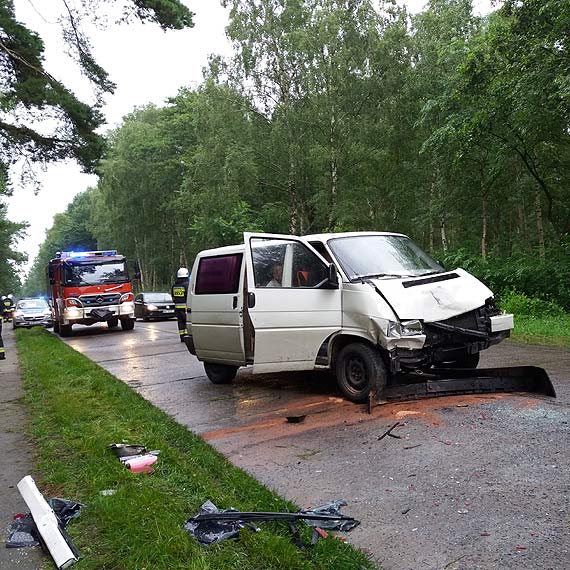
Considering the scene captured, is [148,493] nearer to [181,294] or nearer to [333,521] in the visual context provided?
[333,521]

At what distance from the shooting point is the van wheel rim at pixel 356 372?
646 centimetres

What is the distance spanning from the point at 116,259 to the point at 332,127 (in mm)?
12648

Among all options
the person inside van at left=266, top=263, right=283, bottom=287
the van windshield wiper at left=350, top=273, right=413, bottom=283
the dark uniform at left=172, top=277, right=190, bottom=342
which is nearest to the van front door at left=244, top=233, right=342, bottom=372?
the person inside van at left=266, top=263, right=283, bottom=287

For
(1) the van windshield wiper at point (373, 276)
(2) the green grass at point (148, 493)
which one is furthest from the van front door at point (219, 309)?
(1) the van windshield wiper at point (373, 276)

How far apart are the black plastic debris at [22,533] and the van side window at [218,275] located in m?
4.27

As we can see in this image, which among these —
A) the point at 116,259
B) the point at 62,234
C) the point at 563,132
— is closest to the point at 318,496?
the point at 563,132

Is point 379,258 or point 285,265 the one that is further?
point 285,265

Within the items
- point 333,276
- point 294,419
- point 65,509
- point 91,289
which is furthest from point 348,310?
point 91,289

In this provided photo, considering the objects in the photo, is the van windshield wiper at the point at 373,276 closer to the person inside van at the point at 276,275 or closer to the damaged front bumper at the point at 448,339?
the damaged front bumper at the point at 448,339

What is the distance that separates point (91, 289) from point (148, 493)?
18039mm

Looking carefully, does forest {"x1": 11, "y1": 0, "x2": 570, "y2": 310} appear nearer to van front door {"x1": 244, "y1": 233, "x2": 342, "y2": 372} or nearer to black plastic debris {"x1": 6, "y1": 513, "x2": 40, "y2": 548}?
van front door {"x1": 244, "y1": 233, "x2": 342, "y2": 372}

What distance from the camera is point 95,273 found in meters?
21.1

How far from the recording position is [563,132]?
59.1ft

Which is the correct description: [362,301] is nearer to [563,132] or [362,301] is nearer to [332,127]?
[563,132]
